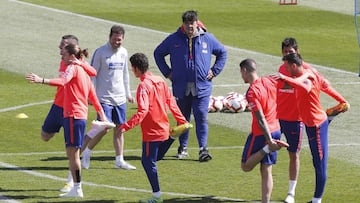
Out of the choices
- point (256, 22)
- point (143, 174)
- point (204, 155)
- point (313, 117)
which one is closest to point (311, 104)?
point (313, 117)

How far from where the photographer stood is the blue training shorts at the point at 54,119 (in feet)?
58.2

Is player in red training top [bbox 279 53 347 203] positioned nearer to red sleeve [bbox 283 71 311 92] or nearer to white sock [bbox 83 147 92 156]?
red sleeve [bbox 283 71 311 92]

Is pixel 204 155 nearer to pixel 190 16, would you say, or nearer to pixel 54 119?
pixel 190 16

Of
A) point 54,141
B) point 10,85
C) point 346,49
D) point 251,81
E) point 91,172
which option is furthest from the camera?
point 346,49

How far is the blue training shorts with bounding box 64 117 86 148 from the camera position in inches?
651

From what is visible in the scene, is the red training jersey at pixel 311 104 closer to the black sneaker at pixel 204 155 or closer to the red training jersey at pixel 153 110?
the red training jersey at pixel 153 110

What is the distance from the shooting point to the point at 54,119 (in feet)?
58.8

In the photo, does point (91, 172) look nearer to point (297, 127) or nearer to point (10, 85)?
point (297, 127)

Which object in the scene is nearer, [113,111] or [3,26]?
[113,111]

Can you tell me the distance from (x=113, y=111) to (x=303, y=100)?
413 centimetres

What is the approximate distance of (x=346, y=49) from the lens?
110ft

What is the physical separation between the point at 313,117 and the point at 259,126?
115 cm

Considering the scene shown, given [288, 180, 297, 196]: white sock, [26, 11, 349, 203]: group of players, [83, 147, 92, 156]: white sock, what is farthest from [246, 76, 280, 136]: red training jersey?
→ [83, 147, 92, 156]: white sock

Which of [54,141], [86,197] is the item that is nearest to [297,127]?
[86,197]
